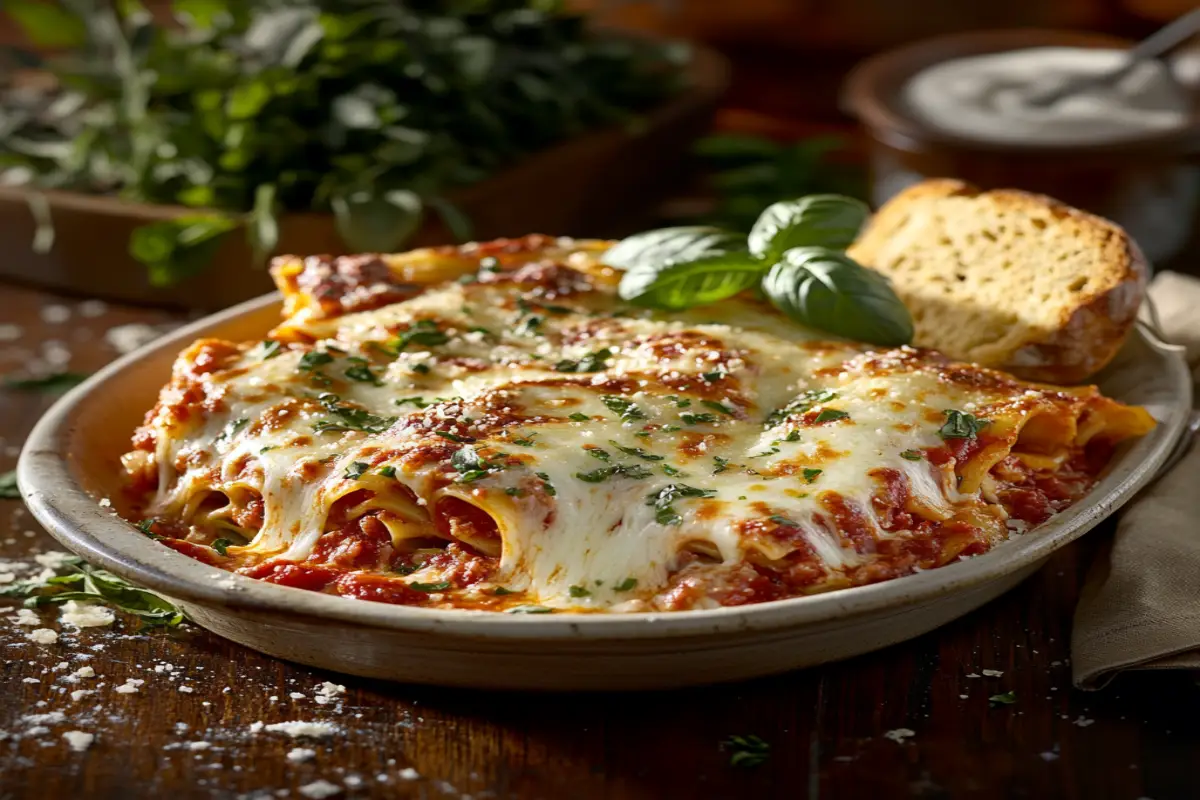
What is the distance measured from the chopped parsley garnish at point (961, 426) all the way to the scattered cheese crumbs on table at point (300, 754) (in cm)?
98

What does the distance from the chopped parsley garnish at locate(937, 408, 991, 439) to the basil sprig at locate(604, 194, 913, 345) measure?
0.33 metres

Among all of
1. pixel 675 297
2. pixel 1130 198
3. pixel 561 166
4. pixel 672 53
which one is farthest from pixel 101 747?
pixel 672 53

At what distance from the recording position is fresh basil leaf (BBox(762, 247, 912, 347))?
8.13 feet

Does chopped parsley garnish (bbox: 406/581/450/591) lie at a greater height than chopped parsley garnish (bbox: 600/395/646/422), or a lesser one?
lesser

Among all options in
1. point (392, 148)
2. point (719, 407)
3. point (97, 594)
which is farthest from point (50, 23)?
point (719, 407)

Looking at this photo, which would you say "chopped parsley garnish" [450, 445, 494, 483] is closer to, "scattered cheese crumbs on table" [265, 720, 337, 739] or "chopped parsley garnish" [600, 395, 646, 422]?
"chopped parsley garnish" [600, 395, 646, 422]

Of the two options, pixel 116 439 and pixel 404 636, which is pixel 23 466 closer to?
Answer: pixel 116 439

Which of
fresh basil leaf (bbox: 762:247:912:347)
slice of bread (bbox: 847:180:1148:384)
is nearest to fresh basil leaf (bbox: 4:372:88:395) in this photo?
fresh basil leaf (bbox: 762:247:912:347)

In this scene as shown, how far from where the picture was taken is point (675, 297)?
256 cm

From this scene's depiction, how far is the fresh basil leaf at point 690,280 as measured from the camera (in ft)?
8.43

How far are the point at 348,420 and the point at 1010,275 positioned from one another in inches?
51.2

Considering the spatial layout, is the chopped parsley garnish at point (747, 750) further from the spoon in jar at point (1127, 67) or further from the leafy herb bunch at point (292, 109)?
the spoon in jar at point (1127, 67)

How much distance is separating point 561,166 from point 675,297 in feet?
4.91

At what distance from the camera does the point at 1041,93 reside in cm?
383
